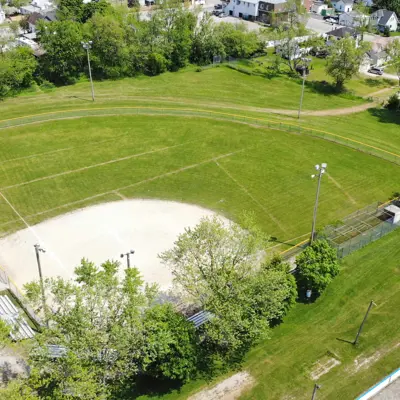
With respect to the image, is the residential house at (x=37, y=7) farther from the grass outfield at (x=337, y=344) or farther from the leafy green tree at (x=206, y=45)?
the grass outfield at (x=337, y=344)

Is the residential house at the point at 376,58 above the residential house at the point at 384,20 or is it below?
below

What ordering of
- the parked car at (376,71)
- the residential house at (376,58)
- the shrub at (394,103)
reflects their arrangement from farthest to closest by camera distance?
1. the residential house at (376,58)
2. the parked car at (376,71)
3. the shrub at (394,103)

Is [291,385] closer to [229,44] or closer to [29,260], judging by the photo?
[29,260]

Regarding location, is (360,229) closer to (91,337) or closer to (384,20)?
(91,337)

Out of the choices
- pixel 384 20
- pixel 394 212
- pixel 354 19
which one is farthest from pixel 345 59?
pixel 384 20

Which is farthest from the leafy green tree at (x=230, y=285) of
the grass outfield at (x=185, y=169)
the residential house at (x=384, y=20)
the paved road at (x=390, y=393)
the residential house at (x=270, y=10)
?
the residential house at (x=384, y=20)

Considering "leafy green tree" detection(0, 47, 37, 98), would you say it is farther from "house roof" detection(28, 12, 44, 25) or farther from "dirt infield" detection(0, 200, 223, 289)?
"house roof" detection(28, 12, 44, 25)

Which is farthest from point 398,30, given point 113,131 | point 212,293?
point 212,293

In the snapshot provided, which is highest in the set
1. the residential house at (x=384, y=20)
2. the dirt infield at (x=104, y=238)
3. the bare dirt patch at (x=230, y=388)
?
the residential house at (x=384, y=20)
